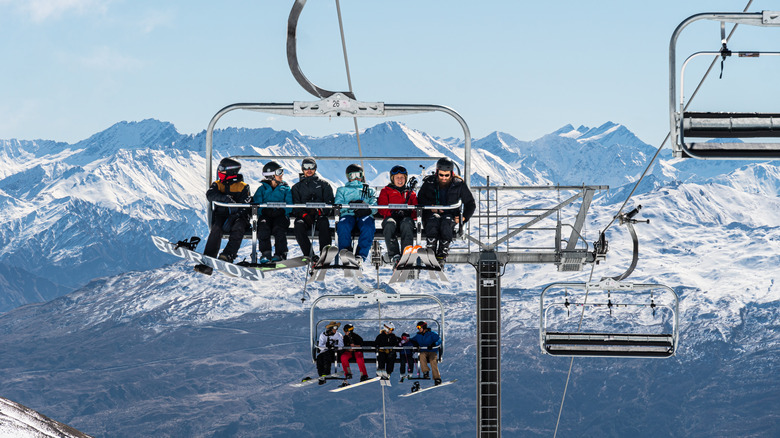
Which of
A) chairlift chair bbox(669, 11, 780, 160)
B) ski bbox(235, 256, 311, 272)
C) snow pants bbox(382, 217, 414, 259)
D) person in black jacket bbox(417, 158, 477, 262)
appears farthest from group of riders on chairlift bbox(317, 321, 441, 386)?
chairlift chair bbox(669, 11, 780, 160)

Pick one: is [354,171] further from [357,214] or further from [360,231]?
[360,231]

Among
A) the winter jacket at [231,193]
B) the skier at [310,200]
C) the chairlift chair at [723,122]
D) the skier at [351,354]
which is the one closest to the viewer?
the chairlift chair at [723,122]

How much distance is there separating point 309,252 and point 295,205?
41.0 inches

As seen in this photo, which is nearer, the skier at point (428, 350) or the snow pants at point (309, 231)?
the snow pants at point (309, 231)

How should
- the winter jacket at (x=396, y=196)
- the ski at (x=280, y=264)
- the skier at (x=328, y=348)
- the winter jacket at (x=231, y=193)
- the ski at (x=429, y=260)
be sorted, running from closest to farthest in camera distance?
the ski at (x=280, y=264)
the ski at (x=429, y=260)
the winter jacket at (x=231, y=193)
the winter jacket at (x=396, y=196)
the skier at (x=328, y=348)

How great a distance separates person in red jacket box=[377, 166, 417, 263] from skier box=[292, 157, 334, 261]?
31.5 inches

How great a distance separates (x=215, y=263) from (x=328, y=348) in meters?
3.53

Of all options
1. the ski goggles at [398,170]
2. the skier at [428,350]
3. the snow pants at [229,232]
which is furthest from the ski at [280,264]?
the skier at [428,350]

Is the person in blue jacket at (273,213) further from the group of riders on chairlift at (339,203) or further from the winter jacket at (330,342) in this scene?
the winter jacket at (330,342)

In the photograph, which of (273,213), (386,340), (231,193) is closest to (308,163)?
(273,213)

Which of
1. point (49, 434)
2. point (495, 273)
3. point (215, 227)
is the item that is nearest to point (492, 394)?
point (495, 273)

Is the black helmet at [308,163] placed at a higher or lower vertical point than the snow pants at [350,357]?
higher

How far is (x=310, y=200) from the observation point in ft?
45.0

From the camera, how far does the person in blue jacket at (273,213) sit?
1359cm
